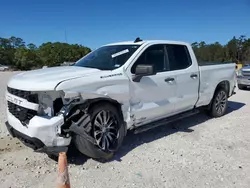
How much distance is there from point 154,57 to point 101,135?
1900 millimetres

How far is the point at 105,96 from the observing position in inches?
152

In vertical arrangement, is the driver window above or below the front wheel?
above

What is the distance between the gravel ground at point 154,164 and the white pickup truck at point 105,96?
34 cm

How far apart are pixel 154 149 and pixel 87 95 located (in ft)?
5.47

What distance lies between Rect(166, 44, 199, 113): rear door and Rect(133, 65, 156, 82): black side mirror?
104 centimetres

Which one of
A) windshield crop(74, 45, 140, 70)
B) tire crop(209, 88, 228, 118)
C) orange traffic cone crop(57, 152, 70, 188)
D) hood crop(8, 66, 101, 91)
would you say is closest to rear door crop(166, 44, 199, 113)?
windshield crop(74, 45, 140, 70)

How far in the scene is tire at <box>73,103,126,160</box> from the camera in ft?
11.7

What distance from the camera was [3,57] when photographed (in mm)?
78438

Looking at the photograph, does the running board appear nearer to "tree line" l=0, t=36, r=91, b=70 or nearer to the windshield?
the windshield

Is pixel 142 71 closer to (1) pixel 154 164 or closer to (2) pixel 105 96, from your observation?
(2) pixel 105 96

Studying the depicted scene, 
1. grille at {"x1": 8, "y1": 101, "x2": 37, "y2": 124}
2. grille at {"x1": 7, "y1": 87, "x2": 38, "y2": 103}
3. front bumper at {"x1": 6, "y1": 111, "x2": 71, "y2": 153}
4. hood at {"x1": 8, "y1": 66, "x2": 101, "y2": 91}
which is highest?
hood at {"x1": 8, "y1": 66, "x2": 101, "y2": 91}

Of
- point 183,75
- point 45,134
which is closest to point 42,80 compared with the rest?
point 45,134

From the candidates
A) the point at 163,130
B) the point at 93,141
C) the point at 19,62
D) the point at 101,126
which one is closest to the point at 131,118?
the point at 101,126

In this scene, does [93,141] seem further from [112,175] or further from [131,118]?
[131,118]
